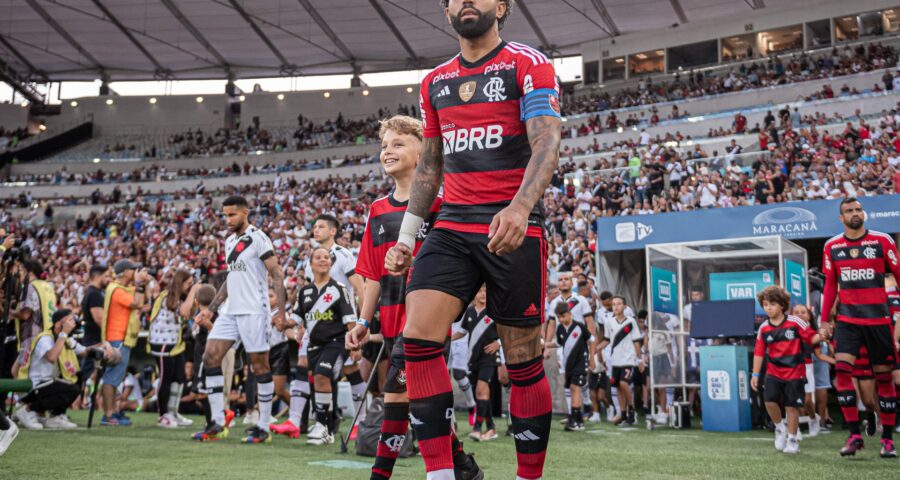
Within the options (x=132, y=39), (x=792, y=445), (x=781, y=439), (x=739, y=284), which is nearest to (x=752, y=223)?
(x=739, y=284)

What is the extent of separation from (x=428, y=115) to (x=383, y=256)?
1.74 m

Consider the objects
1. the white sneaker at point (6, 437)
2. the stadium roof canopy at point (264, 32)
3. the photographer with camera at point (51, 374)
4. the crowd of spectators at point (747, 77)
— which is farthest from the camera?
the stadium roof canopy at point (264, 32)

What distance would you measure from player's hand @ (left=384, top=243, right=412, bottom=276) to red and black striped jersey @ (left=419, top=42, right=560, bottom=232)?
229 mm

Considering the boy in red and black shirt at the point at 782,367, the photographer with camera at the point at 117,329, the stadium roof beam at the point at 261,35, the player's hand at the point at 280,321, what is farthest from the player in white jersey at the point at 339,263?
the stadium roof beam at the point at 261,35

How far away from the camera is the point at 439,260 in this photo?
348 cm

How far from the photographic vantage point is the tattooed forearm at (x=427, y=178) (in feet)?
12.7

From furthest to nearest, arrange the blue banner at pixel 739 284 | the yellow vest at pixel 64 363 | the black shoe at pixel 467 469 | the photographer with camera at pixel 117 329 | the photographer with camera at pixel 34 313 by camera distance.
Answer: the blue banner at pixel 739 284 → the photographer with camera at pixel 117 329 → the photographer with camera at pixel 34 313 → the yellow vest at pixel 64 363 → the black shoe at pixel 467 469

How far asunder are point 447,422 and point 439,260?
0.69 m

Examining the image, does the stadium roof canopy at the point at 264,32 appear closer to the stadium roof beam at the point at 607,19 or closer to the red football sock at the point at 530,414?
the stadium roof beam at the point at 607,19

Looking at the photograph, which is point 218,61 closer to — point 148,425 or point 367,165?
point 367,165

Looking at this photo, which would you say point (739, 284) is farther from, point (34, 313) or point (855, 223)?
point (34, 313)

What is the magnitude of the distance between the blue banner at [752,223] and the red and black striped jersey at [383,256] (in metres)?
10.5

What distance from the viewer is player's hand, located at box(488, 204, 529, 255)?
125 inches

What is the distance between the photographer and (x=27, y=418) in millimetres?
9812
